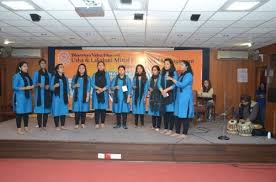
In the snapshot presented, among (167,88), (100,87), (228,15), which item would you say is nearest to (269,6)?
(228,15)

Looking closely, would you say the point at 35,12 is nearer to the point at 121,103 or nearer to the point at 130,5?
the point at 130,5

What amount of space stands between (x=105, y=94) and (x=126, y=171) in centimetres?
206

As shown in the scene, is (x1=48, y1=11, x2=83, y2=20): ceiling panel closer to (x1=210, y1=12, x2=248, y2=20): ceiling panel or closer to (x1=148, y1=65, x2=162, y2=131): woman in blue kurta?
(x1=148, y1=65, x2=162, y2=131): woman in blue kurta

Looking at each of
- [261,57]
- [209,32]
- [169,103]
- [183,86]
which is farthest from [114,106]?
[261,57]

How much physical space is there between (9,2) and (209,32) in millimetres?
4025

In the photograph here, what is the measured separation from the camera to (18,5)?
416 cm

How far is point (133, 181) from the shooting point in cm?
398

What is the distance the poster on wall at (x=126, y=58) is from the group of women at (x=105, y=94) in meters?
2.99

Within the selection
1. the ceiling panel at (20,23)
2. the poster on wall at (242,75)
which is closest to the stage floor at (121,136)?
the ceiling panel at (20,23)

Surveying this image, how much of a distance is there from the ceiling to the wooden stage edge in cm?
221

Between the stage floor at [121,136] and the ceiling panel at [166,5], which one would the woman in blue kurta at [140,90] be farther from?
the ceiling panel at [166,5]

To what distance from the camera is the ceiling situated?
4.21 m

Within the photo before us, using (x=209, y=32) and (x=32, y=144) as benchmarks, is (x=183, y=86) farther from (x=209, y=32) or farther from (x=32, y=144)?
(x=32, y=144)

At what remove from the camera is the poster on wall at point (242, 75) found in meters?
9.16
